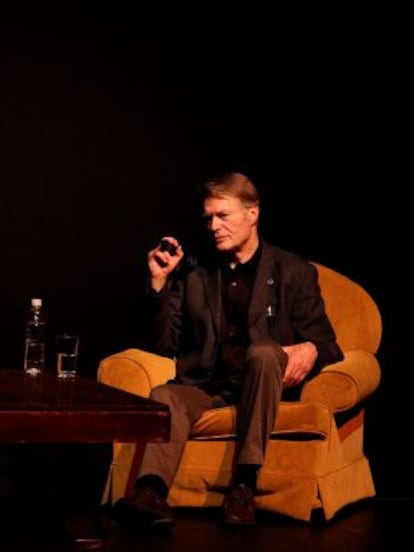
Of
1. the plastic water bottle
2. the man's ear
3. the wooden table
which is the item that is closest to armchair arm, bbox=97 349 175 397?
the plastic water bottle

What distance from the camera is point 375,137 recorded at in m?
4.89

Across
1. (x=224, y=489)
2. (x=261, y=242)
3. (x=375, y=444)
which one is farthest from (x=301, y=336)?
(x=375, y=444)

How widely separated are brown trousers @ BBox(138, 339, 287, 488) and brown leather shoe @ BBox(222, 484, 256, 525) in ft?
0.32

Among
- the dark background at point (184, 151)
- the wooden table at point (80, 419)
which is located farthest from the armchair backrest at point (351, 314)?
the wooden table at point (80, 419)

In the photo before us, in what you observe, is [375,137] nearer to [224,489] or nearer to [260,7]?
[260,7]

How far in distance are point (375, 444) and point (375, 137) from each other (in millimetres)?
1384

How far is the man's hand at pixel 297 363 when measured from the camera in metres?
3.85

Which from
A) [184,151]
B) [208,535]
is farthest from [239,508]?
[184,151]

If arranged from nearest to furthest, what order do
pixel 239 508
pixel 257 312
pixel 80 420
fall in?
pixel 80 420 → pixel 239 508 → pixel 257 312

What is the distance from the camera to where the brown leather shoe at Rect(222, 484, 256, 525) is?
3596 mm

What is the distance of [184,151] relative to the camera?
15.9 feet

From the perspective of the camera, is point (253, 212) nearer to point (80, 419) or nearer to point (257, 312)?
point (257, 312)

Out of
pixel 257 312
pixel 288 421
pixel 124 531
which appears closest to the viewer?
pixel 124 531

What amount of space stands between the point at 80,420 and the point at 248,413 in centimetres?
107
